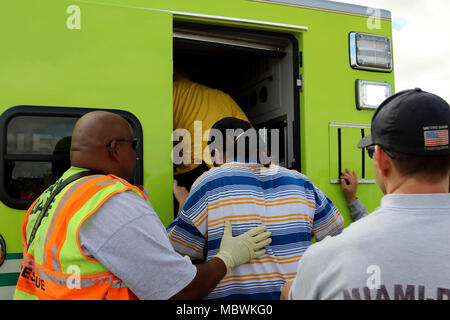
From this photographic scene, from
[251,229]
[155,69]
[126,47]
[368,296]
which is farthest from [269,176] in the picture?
[368,296]

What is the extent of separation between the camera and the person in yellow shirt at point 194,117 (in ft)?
8.87

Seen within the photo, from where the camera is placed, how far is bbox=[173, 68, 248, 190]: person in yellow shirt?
270cm

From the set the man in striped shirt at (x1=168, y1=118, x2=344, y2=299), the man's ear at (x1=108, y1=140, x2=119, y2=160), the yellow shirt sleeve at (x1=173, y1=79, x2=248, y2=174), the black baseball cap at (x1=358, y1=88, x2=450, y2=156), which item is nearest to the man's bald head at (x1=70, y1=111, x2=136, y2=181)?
the man's ear at (x1=108, y1=140, x2=119, y2=160)

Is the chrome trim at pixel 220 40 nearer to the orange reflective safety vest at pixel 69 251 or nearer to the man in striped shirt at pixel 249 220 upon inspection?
the man in striped shirt at pixel 249 220

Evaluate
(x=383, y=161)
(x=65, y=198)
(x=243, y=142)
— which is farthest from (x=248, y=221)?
(x=383, y=161)

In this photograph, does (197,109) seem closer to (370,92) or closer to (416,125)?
(370,92)

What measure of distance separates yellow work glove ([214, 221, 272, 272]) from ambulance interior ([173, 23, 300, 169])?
80 cm

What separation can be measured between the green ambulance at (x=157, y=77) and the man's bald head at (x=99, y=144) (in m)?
0.49

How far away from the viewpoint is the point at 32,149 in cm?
189

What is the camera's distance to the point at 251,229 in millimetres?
1839

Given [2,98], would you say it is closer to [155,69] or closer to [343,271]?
[155,69]

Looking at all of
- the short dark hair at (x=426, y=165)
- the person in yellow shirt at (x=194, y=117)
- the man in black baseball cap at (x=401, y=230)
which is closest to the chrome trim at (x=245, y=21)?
the person in yellow shirt at (x=194, y=117)

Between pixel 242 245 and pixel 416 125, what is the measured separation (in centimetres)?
100
